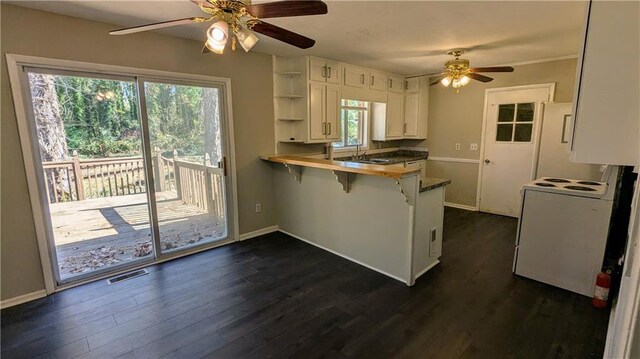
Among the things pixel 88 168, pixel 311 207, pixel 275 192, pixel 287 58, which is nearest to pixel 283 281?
pixel 311 207

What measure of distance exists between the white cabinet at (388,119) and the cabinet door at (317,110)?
1473mm

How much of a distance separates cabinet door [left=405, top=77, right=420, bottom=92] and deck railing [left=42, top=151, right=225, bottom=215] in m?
3.75

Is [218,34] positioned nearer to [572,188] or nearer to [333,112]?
[333,112]

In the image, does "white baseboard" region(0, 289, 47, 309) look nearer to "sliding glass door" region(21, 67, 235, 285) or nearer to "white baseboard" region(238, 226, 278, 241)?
"sliding glass door" region(21, 67, 235, 285)

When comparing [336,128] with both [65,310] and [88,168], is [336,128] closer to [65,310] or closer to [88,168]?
[88,168]

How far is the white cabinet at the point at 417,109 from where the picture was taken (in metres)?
→ 5.40

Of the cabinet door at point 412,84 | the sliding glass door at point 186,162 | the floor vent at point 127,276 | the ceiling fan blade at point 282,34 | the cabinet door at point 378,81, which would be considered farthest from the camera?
the cabinet door at point 412,84

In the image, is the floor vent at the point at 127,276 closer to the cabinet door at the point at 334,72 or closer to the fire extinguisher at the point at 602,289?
the cabinet door at the point at 334,72

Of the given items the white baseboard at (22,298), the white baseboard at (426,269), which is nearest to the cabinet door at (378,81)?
the white baseboard at (426,269)

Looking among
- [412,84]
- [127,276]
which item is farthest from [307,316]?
[412,84]

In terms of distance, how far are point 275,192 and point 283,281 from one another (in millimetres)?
1606

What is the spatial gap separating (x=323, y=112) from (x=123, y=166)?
8.14 ft

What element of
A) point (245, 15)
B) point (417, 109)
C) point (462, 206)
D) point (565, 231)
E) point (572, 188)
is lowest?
point (462, 206)

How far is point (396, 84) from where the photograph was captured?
209 inches
